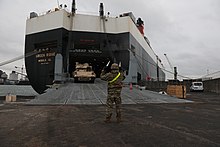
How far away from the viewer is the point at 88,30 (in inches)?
798

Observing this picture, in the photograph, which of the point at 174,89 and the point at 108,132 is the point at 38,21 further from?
the point at 108,132

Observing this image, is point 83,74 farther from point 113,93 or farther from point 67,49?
point 113,93

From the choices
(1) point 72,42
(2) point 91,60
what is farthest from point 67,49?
(2) point 91,60

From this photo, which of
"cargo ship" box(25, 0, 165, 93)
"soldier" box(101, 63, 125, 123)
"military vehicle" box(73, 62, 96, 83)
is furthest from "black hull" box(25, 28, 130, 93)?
"soldier" box(101, 63, 125, 123)

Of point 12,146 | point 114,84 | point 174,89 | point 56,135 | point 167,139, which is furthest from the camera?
point 174,89

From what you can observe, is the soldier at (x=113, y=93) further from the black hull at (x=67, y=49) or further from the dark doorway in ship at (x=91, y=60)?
the dark doorway in ship at (x=91, y=60)

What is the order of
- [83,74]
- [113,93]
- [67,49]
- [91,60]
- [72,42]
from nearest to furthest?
[113,93]
[67,49]
[72,42]
[83,74]
[91,60]

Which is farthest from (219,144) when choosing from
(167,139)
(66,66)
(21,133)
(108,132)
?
(66,66)

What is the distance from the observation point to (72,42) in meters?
20.1

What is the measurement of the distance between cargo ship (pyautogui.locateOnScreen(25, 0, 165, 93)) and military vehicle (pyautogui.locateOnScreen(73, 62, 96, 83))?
1.21 metres

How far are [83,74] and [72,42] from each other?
3601mm

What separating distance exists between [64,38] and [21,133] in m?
16.5

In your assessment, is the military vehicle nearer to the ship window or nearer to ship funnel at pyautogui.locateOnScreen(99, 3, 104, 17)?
the ship window

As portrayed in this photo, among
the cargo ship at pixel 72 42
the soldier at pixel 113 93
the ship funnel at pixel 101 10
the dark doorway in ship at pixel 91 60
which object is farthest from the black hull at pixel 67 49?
the soldier at pixel 113 93
